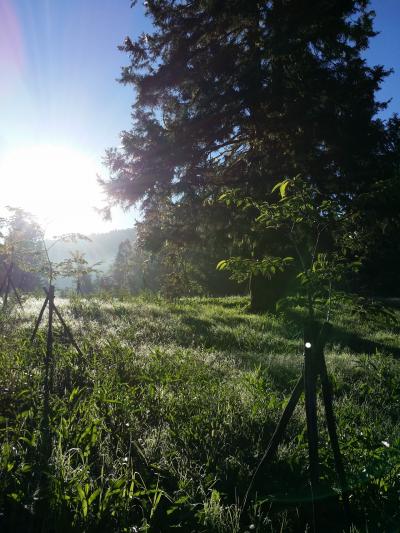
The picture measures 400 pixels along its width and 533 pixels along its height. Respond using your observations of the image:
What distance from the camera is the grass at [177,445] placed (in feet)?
7.96

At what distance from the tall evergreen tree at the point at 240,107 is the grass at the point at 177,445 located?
19.9 feet

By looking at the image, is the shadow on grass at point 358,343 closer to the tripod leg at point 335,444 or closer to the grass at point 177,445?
the grass at point 177,445

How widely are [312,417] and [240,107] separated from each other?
10049mm

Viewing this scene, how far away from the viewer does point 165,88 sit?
1123 cm

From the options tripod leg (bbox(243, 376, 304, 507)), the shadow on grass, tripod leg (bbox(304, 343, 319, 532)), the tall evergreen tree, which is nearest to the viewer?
tripod leg (bbox(304, 343, 319, 532))

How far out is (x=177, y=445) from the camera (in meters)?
3.29

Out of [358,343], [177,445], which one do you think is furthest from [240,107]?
[177,445]

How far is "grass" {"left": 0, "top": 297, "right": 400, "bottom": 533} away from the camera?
2426 mm

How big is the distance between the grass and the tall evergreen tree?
6079 millimetres

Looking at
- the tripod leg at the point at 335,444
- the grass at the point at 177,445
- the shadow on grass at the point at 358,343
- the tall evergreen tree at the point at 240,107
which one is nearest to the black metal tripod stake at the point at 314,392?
the tripod leg at the point at 335,444

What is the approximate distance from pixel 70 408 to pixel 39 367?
1462mm

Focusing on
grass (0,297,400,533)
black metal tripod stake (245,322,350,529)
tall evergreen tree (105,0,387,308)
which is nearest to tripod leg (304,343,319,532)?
black metal tripod stake (245,322,350,529)

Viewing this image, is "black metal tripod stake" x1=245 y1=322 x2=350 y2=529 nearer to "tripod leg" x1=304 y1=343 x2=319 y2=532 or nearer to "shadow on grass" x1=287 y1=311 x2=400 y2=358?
"tripod leg" x1=304 y1=343 x2=319 y2=532

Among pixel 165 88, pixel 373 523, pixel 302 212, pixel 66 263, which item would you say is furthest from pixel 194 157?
pixel 373 523
